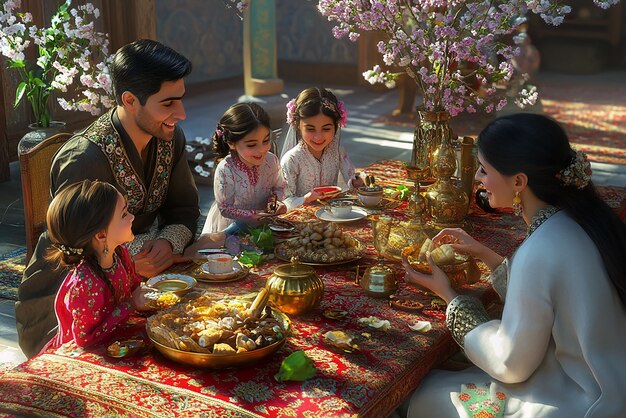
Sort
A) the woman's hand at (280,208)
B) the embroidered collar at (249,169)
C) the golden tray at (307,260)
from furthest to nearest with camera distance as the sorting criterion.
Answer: the embroidered collar at (249,169) < the woman's hand at (280,208) < the golden tray at (307,260)

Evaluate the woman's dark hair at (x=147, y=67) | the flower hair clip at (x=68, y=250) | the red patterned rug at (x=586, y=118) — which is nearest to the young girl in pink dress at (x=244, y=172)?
the woman's dark hair at (x=147, y=67)

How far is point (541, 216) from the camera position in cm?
253

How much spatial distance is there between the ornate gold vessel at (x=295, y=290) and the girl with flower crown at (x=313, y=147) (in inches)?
67.1

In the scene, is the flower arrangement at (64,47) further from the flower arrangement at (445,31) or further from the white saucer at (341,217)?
the white saucer at (341,217)

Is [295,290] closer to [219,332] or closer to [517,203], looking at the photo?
[219,332]

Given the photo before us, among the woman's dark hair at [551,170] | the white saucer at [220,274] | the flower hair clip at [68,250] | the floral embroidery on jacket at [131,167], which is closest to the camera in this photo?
the woman's dark hair at [551,170]

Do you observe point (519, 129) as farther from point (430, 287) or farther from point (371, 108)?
point (371, 108)

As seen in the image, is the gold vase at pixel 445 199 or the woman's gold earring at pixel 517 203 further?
the gold vase at pixel 445 199

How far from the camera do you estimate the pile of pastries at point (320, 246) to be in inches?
125

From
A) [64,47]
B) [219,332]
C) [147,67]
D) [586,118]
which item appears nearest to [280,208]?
[147,67]

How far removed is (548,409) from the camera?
241cm

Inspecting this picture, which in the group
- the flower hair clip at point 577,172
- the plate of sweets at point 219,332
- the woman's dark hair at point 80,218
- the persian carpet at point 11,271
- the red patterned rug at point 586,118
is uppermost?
the flower hair clip at point 577,172

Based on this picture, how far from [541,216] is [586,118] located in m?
8.83

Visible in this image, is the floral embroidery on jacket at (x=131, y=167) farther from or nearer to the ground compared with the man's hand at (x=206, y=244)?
farther from the ground
